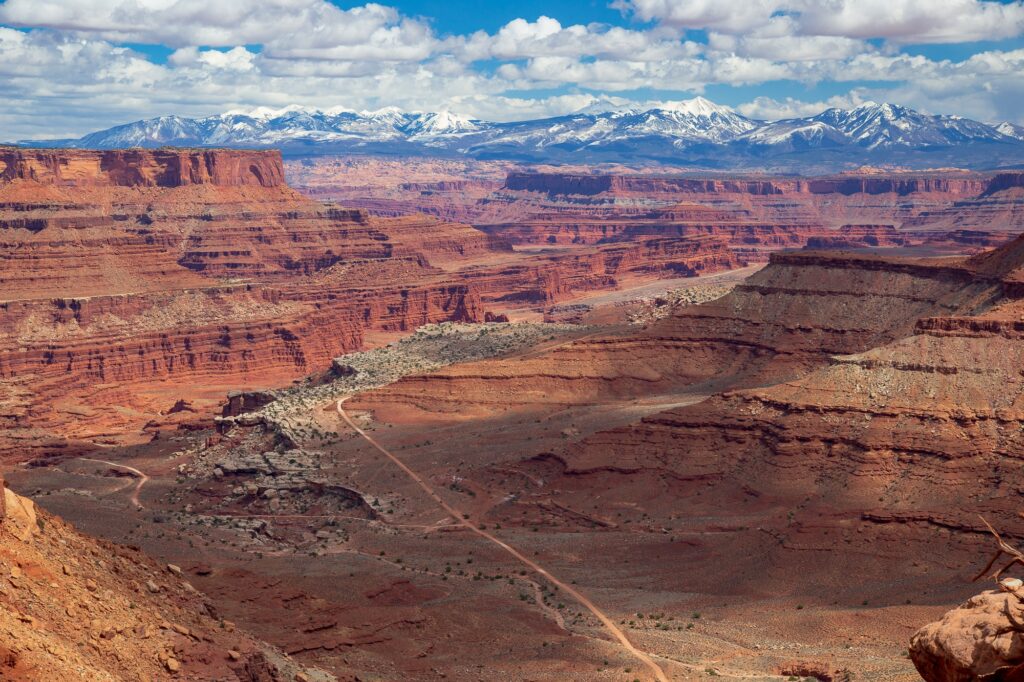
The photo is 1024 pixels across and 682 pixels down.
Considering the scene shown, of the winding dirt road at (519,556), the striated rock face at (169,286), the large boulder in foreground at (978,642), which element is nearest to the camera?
the large boulder in foreground at (978,642)

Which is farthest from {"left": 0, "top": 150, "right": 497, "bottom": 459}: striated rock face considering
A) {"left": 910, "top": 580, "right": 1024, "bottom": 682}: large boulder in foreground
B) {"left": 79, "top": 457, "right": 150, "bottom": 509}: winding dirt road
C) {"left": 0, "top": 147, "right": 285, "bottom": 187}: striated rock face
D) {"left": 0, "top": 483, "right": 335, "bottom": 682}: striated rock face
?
{"left": 910, "top": 580, "right": 1024, "bottom": 682}: large boulder in foreground

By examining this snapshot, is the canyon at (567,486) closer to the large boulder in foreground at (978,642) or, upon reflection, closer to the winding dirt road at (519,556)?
the winding dirt road at (519,556)

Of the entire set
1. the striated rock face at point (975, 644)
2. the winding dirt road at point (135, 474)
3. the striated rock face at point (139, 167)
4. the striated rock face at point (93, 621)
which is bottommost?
the winding dirt road at point (135, 474)

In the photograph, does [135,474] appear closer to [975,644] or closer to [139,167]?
[975,644]

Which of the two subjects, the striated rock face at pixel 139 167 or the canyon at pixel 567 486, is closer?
the canyon at pixel 567 486

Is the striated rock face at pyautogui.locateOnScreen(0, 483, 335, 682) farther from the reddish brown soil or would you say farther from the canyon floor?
the reddish brown soil

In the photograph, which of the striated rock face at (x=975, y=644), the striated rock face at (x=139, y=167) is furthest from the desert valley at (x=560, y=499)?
the striated rock face at (x=139, y=167)
